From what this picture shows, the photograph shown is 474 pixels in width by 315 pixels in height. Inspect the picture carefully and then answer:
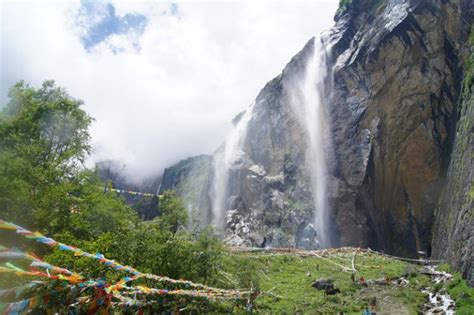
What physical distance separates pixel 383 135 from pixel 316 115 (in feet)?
37.8

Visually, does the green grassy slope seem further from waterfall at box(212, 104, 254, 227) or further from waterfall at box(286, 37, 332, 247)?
waterfall at box(212, 104, 254, 227)

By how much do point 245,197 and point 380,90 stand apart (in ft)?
80.7

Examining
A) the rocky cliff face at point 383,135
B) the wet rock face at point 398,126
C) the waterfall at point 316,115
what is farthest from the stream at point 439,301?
the waterfall at point 316,115

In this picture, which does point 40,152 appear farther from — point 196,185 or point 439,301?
point 196,185

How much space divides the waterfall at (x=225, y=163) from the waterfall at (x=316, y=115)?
12118mm

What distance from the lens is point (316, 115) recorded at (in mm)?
56031

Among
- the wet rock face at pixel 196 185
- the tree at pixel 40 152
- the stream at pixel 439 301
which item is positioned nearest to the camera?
the tree at pixel 40 152

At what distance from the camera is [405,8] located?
4594cm

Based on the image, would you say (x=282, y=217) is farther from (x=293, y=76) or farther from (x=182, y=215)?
(x=293, y=76)

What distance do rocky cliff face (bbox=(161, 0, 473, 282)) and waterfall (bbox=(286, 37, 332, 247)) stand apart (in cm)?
88

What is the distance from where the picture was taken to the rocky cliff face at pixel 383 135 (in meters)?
42.8

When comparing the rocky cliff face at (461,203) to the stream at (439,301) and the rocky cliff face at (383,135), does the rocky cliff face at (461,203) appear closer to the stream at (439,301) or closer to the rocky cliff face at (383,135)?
the stream at (439,301)

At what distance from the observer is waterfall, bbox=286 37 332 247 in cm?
4934

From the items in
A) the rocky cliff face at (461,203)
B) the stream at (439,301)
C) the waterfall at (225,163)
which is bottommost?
the stream at (439,301)
